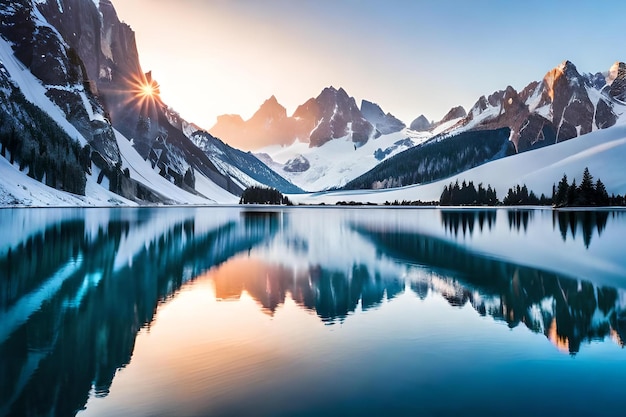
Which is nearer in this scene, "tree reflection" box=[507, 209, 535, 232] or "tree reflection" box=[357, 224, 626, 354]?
"tree reflection" box=[357, 224, 626, 354]

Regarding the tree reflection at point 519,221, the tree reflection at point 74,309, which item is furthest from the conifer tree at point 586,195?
the tree reflection at point 74,309

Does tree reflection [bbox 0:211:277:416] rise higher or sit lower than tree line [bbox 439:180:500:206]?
lower

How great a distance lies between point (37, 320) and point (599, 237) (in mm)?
45365

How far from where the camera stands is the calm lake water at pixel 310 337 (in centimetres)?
966

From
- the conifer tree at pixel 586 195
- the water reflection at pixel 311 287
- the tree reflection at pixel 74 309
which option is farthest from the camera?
the conifer tree at pixel 586 195

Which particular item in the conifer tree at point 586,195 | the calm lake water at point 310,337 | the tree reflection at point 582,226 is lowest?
the calm lake water at point 310,337

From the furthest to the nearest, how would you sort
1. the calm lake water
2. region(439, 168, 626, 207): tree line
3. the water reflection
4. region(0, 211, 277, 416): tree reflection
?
1. region(439, 168, 626, 207): tree line
2. the water reflection
3. region(0, 211, 277, 416): tree reflection
4. the calm lake water

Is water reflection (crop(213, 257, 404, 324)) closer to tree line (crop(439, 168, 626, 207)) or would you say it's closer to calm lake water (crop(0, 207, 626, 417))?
calm lake water (crop(0, 207, 626, 417))

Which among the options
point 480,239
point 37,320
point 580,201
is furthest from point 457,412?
point 580,201

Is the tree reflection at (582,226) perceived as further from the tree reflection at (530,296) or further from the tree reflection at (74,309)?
the tree reflection at (74,309)

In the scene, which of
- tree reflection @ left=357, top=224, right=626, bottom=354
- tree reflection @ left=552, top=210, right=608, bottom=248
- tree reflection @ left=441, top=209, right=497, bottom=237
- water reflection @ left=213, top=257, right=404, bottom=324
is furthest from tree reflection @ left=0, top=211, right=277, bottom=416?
tree reflection @ left=552, top=210, right=608, bottom=248

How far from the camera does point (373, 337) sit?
14133 millimetres

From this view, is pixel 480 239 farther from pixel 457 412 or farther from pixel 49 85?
pixel 49 85

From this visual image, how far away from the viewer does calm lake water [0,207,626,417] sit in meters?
9.66
